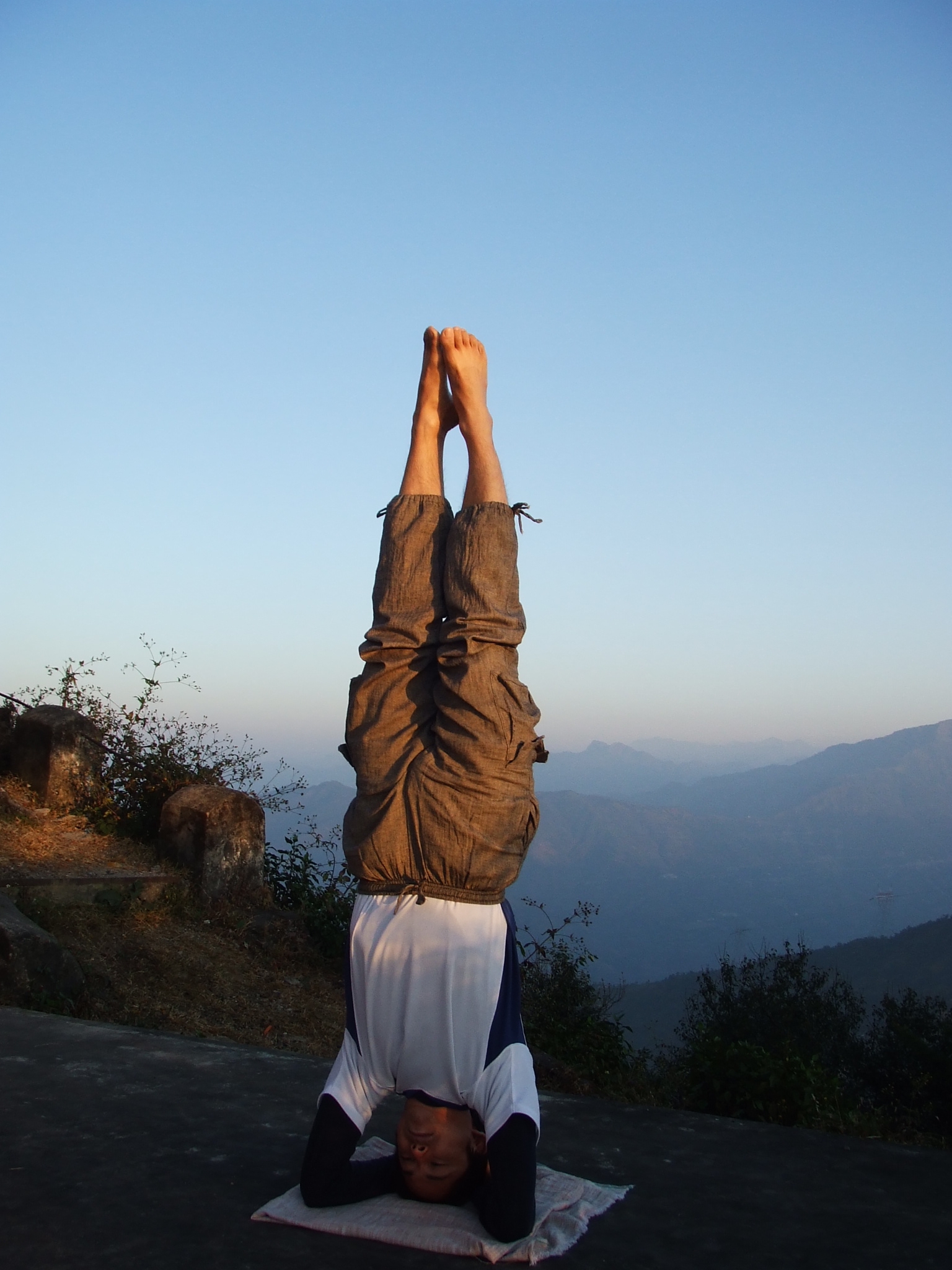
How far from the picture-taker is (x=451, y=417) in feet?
8.29

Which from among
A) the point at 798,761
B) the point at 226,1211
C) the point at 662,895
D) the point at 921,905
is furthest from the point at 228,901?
the point at 798,761

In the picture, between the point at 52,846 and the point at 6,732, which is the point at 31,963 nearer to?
the point at 52,846

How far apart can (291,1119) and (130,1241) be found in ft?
2.64

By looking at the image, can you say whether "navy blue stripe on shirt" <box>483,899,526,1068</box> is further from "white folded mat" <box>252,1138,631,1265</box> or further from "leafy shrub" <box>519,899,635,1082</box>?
"leafy shrub" <box>519,899,635,1082</box>

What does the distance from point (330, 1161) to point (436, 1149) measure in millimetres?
226

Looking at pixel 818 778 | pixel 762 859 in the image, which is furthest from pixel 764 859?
pixel 818 778

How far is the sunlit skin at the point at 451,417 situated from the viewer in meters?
2.41

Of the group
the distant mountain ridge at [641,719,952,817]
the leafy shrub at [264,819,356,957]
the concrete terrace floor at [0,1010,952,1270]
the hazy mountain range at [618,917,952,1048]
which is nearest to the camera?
the concrete terrace floor at [0,1010,952,1270]

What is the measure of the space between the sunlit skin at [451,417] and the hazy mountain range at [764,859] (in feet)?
180

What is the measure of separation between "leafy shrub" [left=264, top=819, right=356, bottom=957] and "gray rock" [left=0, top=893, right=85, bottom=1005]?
1.91m

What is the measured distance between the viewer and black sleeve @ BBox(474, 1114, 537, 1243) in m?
1.91

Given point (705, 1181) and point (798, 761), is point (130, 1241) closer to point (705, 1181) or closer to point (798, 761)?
point (705, 1181)

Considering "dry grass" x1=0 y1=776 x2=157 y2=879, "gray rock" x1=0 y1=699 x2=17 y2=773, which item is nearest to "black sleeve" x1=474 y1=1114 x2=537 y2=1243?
"dry grass" x1=0 y1=776 x2=157 y2=879

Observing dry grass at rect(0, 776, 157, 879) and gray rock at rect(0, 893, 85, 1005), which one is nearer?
gray rock at rect(0, 893, 85, 1005)
